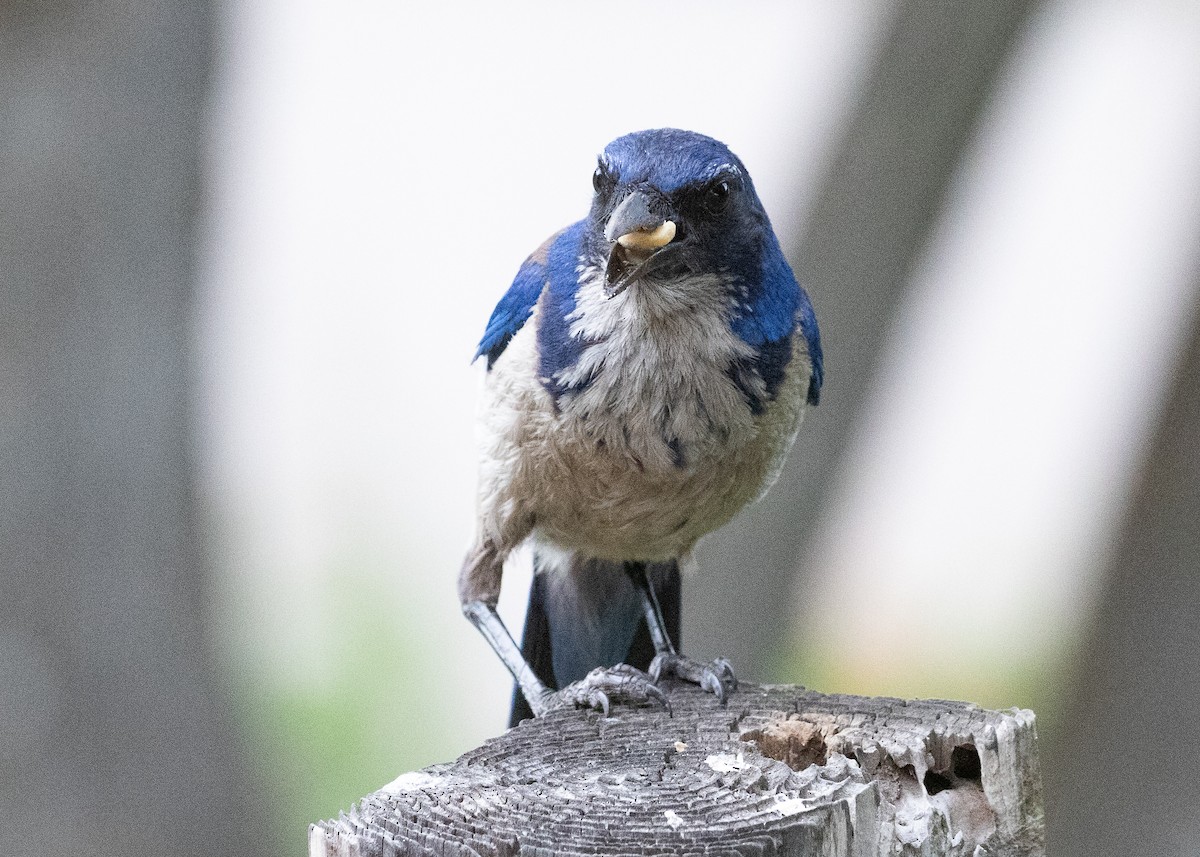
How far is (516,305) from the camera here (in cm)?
348

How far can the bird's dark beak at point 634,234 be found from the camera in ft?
9.14

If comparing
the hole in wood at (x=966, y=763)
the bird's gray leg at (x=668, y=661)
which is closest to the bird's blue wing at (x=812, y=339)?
the bird's gray leg at (x=668, y=661)

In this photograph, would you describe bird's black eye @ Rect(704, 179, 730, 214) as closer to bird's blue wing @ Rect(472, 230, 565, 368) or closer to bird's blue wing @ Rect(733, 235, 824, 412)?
bird's blue wing @ Rect(733, 235, 824, 412)

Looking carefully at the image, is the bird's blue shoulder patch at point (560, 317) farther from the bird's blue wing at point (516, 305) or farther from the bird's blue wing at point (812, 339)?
the bird's blue wing at point (812, 339)

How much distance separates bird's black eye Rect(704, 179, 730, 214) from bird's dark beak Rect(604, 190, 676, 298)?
9cm

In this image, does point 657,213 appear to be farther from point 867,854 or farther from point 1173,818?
point 1173,818

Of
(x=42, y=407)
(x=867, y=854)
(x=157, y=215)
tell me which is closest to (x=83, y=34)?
(x=157, y=215)

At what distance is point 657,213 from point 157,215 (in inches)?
108

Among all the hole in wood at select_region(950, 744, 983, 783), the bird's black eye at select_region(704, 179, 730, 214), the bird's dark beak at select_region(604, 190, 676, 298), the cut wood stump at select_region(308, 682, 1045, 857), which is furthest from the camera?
the bird's black eye at select_region(704, 179, 730, 214)

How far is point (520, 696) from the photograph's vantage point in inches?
146

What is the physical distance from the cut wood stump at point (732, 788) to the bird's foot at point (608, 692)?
5 cm

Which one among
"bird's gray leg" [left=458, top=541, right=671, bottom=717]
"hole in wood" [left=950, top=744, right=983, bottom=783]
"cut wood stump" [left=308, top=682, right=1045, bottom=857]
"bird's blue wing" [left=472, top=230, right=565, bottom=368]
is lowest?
"bird's gray leg" [left=458, top=541, right=671, bottom=717]

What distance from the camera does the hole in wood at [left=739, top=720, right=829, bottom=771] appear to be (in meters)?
2.54

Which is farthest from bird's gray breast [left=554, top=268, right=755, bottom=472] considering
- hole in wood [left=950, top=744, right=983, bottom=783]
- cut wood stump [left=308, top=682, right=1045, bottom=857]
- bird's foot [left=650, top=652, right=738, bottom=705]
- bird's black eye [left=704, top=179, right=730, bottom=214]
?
hole in wood [left=950, top=744, right=983, bottom=783]
